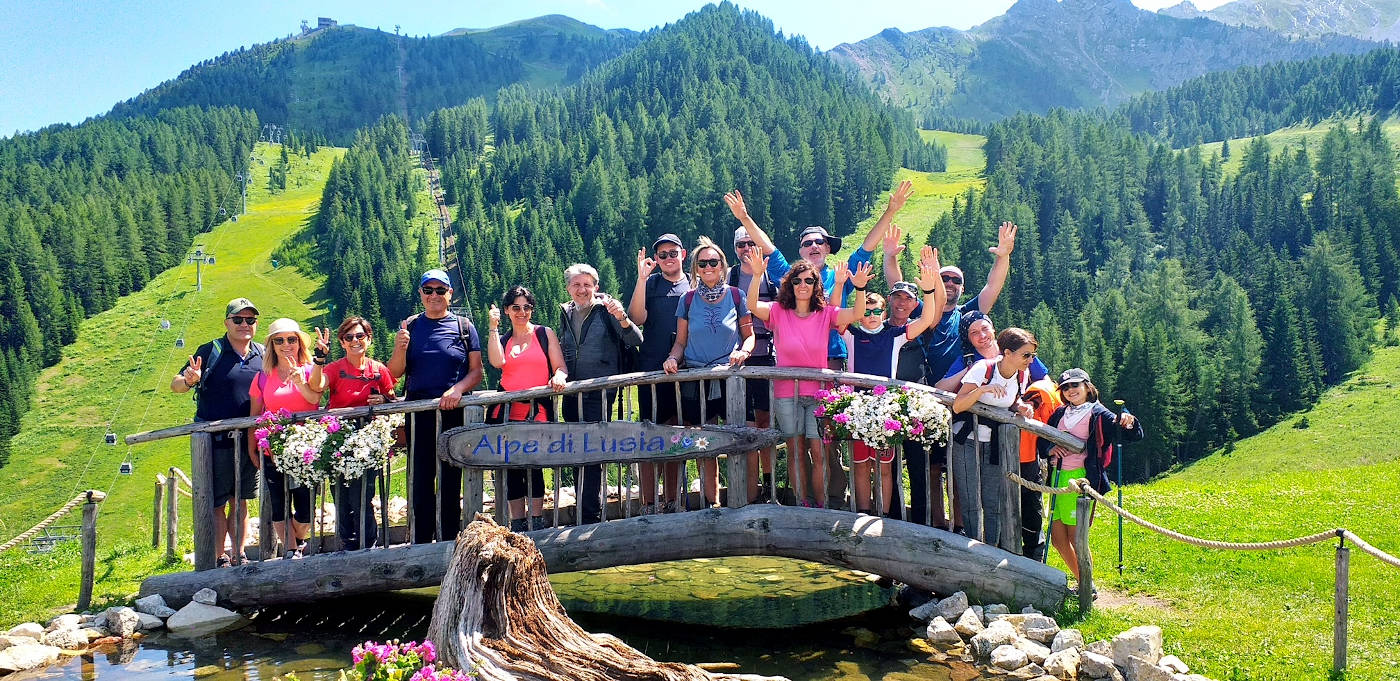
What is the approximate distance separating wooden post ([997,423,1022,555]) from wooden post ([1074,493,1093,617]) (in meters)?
0.60

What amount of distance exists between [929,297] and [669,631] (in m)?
3.96

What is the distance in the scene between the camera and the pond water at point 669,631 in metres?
7.88

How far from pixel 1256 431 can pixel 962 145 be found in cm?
13638

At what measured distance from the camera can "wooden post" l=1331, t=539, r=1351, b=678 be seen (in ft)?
21.7

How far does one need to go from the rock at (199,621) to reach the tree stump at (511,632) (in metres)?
3.71

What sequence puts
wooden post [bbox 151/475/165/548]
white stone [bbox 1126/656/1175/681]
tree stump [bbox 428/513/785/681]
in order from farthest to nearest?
wooden post [bbox 151/475/165/548], white stone [bbox 1126/656/1175/681], tree stump [bbox 428/513/785/681]

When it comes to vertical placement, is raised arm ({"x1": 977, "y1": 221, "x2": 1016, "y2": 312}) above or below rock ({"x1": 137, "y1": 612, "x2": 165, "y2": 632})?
above

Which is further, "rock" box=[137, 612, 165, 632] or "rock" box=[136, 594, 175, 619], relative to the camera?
"rock" box=[136, 594, 175, 619]

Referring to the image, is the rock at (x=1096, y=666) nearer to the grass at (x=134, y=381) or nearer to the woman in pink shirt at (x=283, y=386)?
the woman in pink shirt at (x=283, y=386)

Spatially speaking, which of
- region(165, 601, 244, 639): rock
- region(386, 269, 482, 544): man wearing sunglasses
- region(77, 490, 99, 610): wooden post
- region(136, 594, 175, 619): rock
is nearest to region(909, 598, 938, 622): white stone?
region(386, 269, 482, 544): man wearing sunglasses

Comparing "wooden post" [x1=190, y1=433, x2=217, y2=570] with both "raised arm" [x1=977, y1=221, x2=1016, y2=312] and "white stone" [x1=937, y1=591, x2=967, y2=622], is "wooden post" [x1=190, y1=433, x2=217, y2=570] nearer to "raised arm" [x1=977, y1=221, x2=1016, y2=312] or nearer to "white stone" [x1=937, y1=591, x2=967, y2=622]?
"white stone" [x1=937, y1=591, x2=967, y2=622]

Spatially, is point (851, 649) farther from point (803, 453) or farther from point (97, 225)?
point (97, 225)

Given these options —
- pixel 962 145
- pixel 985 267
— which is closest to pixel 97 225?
pixel 985 267

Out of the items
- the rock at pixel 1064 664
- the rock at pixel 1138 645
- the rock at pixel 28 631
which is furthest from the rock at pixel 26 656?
the rock at pixel 1138 645
